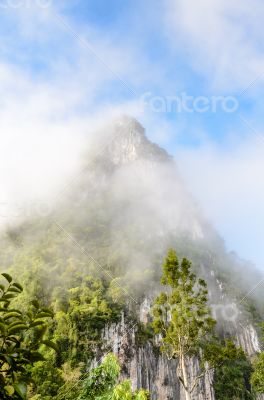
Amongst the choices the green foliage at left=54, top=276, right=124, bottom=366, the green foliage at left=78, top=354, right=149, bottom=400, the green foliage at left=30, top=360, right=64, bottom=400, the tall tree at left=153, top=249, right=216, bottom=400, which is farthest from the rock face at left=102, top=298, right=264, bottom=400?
the green foliage at left=78, top=354, right=149, bottom=400

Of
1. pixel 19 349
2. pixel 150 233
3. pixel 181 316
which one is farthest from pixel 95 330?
pixel 19 349

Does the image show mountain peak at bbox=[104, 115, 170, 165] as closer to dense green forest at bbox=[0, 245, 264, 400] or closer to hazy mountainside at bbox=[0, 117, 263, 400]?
hazy mountainside at bbox=[0, 117, 263, 400]

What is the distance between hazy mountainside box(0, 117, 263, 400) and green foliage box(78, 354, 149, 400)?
45973 millimetres

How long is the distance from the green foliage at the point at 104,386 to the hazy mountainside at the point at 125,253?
151ft

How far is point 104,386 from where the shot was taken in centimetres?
573

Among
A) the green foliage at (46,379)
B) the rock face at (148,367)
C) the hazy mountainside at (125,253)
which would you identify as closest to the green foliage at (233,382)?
the rock face at (148,367)

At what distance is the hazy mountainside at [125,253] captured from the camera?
5234 centimetres

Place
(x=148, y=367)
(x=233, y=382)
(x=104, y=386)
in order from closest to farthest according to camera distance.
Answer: (x=104, y=386)
(x=148, y=367)
(x=233, y=382)

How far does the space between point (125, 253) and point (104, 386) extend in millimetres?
69268

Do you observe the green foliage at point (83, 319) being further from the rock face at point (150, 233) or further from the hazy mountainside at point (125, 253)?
the rock face at point (150, 233)

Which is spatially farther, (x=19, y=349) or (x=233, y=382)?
(x=233, y=382)

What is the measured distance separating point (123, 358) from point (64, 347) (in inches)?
332

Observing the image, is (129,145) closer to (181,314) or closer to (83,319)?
(83,319)

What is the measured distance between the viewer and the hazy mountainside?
5234cm
